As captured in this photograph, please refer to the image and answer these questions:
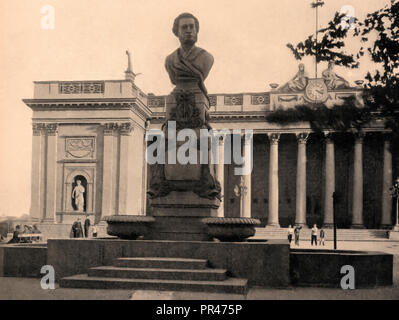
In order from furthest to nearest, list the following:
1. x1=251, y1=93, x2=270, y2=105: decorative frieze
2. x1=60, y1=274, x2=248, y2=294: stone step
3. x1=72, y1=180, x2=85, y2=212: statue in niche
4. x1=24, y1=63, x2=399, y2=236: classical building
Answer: x1=251, y1=93, x2=270, y2=105: decorative frieze
x1=72, y1=180, x2=85, y2=212: statue in niche
x1=24, y1=63, x2=399, y2=236: classical building
x1=60, y1=274, x2=248, y2=294: stone step

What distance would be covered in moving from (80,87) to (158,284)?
43.2m

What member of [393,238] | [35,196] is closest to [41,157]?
[35,196]

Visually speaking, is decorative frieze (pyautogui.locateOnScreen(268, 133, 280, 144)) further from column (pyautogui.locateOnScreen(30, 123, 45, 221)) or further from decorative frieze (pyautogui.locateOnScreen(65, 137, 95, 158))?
column (pyautogui.locateOnScreen(30, 123, 45, 221))

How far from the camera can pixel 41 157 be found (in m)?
52.1

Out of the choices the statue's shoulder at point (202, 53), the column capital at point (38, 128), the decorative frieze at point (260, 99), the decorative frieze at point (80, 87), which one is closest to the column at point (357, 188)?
the decorative frieze at point (260, 99)

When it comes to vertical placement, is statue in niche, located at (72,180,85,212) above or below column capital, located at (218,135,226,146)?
below

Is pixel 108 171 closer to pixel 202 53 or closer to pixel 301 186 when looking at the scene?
pixel 301 186

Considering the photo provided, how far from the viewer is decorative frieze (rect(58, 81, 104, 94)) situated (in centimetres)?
5209

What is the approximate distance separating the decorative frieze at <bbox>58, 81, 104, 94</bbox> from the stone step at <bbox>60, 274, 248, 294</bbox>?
4168 cm

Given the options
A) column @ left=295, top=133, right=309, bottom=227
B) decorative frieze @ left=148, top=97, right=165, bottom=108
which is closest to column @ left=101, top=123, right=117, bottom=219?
decorative frieze @ left=148, top=97, right=165, bottom=108

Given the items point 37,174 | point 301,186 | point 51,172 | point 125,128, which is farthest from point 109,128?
point 301,186

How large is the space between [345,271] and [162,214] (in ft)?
15.0

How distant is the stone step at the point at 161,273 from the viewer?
1159cm
